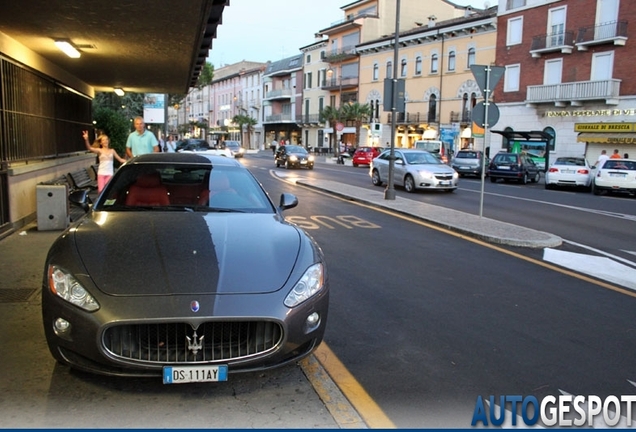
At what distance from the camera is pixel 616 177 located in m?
21.5

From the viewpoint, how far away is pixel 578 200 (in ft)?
63.3

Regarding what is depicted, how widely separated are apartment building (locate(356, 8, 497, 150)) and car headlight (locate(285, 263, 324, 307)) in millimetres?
37751

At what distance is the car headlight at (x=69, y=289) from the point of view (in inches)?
136

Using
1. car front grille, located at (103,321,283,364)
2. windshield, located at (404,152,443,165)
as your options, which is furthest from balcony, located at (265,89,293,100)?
car front grille, located at (103,321,283,364)

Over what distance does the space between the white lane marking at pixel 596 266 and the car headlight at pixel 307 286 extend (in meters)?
4.76

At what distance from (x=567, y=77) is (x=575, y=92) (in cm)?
190

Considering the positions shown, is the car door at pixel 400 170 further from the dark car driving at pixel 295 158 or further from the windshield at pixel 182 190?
the windshield at pixel 182 190

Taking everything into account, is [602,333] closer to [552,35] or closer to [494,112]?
[494,112]

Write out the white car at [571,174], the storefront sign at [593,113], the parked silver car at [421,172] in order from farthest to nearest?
the storefront sign at [593,113], the white car at [571,174], the parked silver car at [421,172]

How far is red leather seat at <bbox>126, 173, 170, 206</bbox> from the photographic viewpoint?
17.1ft

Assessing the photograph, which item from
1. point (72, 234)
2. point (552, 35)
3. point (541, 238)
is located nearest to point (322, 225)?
point (541, 238)

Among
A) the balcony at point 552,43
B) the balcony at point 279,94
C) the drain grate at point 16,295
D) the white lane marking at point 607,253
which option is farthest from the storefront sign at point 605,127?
the balcony at point 279,94

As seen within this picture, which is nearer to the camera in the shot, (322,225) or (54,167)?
(322,225)

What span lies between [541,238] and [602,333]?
4.81 meters
